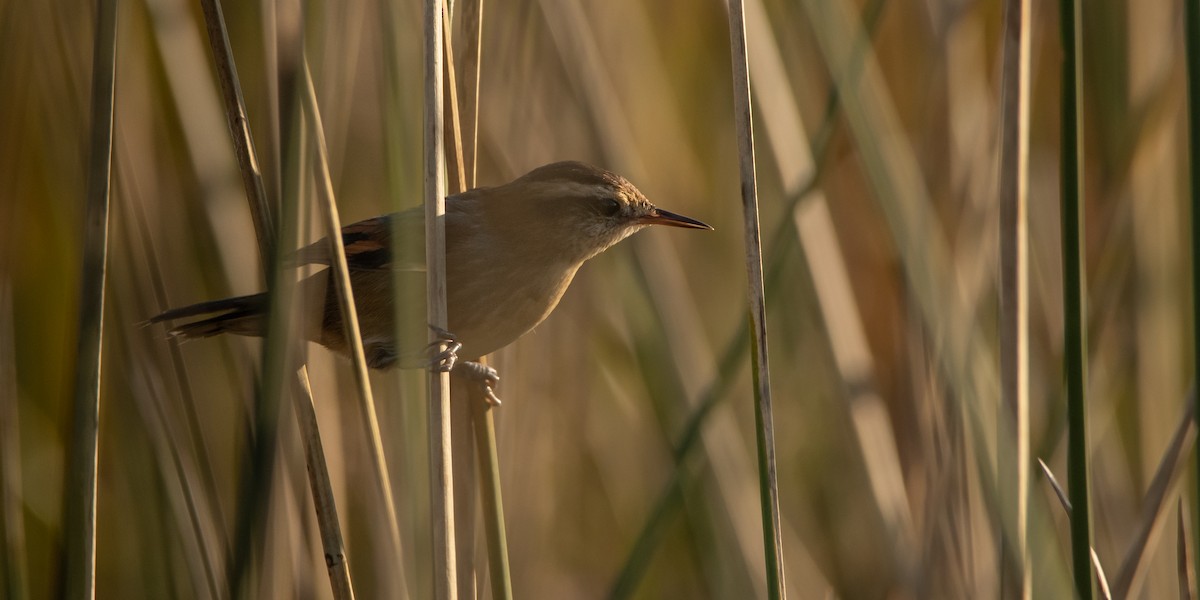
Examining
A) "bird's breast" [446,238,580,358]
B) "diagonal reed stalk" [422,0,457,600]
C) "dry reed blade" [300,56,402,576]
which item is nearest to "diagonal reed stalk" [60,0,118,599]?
"dry reed blade" [300,56,402,576]

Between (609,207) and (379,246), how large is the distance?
0.55 m

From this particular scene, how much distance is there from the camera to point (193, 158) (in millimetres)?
2160

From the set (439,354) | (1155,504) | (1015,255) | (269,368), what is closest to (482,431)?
(439,354)


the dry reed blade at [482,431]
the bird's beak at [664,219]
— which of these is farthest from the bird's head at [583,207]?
the dry reed blade at [482,431]

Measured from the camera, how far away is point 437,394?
1603 mm

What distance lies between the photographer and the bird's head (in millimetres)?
2443

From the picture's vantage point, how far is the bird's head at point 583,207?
8.02 feet

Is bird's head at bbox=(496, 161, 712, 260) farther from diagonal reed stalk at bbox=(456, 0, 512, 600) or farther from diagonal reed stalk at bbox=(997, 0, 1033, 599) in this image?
diagonal reed stalk at bbox=(997, 0, 1033, 599)

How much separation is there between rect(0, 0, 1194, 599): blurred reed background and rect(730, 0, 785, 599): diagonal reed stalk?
354 mm

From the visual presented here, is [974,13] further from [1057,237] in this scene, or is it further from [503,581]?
[503,581]

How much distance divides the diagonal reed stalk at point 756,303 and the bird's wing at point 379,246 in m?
0.54

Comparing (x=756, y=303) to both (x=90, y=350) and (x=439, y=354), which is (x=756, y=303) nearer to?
(x=439, y=354)

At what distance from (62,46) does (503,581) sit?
1.44 metres

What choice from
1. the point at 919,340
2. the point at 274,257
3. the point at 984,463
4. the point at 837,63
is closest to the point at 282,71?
the point at 274,257
